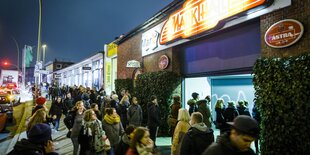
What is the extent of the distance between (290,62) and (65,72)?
5002 centimetres

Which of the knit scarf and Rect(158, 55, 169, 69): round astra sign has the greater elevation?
Rect(158, 55, 169, 69): round astra sign

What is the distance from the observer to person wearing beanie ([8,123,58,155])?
283 centimetres

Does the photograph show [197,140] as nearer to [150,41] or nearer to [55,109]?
[55,109]

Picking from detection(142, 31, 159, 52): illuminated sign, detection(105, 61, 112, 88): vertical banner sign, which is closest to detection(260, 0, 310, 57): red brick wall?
detection(142, 31, 159, 52): illuminated sign

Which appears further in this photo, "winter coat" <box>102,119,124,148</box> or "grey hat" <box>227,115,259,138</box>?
"winter coat" <box>102,119,124,148</box>

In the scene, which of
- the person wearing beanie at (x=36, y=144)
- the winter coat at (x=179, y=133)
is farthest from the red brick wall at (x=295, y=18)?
the person wearing beanie at (x=36, y=144)

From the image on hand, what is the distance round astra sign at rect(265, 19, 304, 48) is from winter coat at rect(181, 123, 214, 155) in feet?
11.2

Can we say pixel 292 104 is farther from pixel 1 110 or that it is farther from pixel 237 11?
pixel 1 110

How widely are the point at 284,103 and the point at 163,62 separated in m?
7.53

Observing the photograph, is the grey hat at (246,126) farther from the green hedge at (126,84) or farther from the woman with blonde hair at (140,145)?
the green hedge at (126,84)

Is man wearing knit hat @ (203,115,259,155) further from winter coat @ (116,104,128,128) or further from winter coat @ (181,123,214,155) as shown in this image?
winter coat @ (116,104,128,128)

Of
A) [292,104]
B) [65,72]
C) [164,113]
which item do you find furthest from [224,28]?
[65,72]

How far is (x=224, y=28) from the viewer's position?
8664mm

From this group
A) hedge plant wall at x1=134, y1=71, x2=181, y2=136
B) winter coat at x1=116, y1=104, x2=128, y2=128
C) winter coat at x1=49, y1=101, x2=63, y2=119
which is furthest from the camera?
hedge plant wall at x1=134, y1=71, x2=181, y2=136
